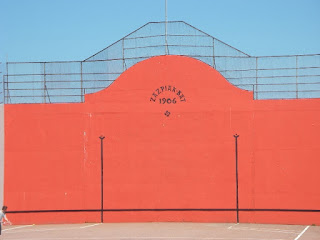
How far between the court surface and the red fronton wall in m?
0.94

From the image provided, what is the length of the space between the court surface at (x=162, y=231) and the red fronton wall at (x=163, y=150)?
3.09 feet

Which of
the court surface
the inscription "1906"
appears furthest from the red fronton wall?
the court surface

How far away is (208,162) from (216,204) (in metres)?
1.61

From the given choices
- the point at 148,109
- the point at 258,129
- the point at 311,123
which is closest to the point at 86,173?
the point at 148,109

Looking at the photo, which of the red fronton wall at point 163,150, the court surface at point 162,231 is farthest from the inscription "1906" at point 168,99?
the court surface at point 162,231

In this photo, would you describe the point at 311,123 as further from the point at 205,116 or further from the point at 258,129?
the point at 205,116

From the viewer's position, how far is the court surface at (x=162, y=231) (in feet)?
65.4

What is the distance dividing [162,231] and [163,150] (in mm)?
4005

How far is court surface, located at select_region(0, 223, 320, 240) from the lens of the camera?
19.9 m

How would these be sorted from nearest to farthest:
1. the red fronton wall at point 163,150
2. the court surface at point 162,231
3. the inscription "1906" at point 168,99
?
the court surface at point 162,231, the red fronton wall at point 163,150, the inscription "1906" at point 168,99

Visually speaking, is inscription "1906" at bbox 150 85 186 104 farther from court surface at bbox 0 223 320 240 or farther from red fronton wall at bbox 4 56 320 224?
court surface at bbox 0 223 320 240

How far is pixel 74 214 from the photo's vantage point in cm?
2428

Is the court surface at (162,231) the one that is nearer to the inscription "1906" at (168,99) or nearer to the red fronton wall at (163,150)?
the red fronton wall at (163,150)

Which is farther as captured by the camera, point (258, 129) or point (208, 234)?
point (258, 129)
